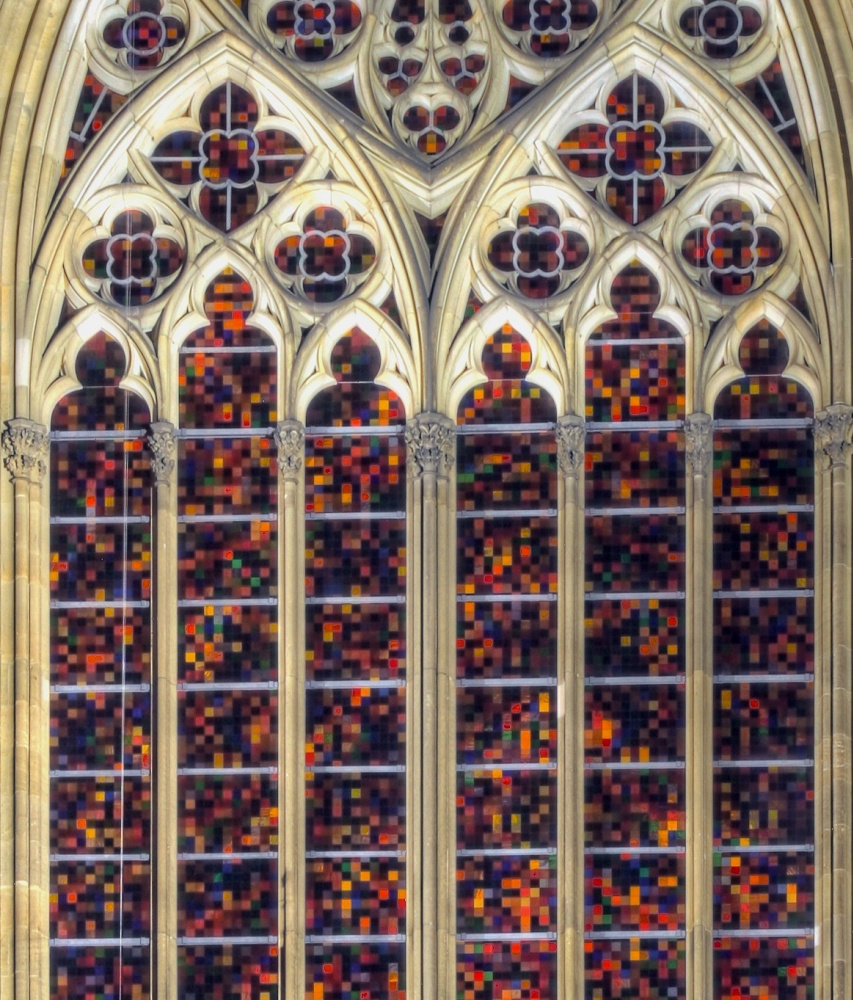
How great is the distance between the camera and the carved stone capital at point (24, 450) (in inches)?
957

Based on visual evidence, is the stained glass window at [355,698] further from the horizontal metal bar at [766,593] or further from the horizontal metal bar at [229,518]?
the horizontal metal bar at [766,593]

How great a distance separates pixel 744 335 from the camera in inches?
973

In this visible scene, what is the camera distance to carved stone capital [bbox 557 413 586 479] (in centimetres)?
2439

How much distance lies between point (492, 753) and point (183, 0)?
273 inches

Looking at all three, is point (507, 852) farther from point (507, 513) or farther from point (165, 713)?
point (165, 713)

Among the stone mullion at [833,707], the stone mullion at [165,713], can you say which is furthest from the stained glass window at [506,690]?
the stone mullion at [165,713]

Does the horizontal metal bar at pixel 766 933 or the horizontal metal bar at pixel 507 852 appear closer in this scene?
the horizontal metal bar at pixel 766 933

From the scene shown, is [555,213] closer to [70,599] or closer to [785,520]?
[785,520]

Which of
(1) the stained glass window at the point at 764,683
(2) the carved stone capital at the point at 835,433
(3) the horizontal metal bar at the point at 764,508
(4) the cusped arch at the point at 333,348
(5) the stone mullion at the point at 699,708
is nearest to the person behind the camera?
(5) the stone mullion at the point at 699,708

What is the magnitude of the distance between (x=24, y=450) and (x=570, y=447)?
14.7 ft

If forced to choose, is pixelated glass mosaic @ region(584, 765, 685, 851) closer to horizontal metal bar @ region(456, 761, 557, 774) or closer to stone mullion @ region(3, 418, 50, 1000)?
horizontal metal bar @ region(456, 761, 557, 774)

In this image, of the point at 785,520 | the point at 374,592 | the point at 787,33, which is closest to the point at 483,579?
the point at 374,592

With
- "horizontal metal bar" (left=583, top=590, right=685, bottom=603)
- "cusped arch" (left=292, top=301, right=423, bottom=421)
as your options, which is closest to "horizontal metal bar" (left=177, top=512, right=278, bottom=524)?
"cusped arch" (left=292, top=301, right=423, bottom=421)

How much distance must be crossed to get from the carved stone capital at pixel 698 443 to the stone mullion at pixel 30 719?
5.33m
